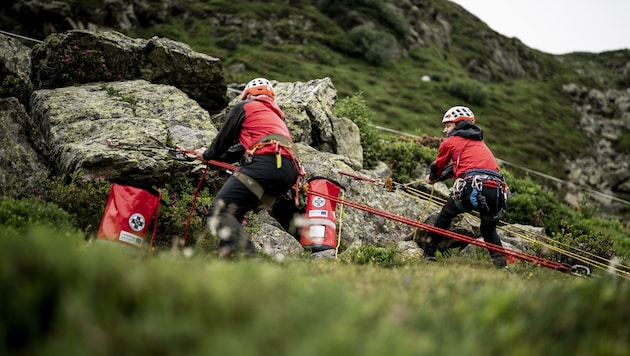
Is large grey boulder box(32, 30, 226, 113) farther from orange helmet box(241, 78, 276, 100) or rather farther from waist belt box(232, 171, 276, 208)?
waist belt box(232, 171, 276, 208)

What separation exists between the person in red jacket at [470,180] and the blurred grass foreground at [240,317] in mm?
6355

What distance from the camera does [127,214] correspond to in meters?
7.93

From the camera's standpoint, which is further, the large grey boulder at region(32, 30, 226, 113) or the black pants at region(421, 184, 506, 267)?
the large grey boulder at region(32, 30, 226, 113)

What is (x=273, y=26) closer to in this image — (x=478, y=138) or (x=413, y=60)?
(x=413, y=60)

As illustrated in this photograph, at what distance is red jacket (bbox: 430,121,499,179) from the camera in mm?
10055

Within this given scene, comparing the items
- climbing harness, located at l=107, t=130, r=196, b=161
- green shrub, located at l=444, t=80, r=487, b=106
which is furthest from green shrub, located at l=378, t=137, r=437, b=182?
green shrub, located at l=444, t=80, r=487, b=106

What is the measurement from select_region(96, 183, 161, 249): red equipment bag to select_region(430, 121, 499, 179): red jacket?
239 inches

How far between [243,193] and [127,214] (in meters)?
2.08

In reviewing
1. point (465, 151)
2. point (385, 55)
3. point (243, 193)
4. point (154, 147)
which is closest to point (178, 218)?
point (154, 147)

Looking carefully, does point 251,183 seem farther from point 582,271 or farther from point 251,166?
point 582,271

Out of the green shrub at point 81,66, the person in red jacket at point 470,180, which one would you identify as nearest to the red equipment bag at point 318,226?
the person in red jacket at point 470,180

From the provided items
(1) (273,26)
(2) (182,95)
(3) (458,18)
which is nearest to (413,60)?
(1) (273,26)

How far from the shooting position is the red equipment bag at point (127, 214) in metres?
7.75

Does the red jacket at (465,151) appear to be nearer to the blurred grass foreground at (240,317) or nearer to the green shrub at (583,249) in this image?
the green shrub at (583,249)
